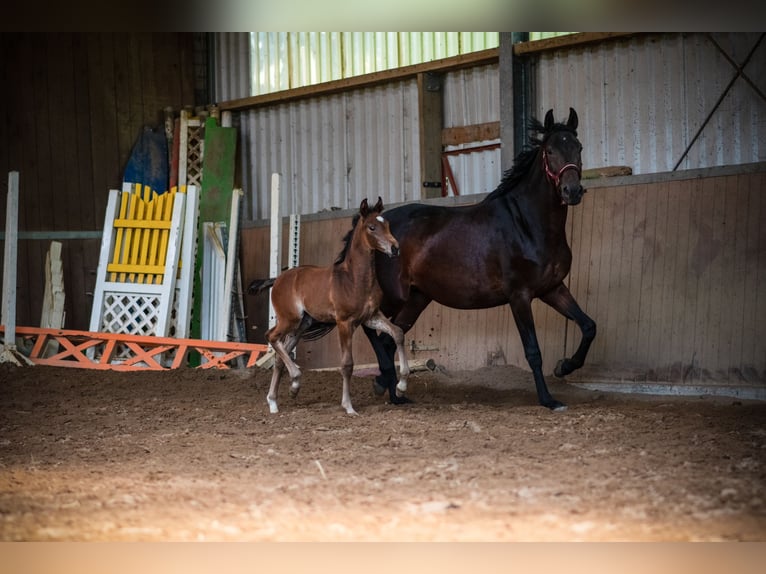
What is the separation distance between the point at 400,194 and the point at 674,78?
396cm

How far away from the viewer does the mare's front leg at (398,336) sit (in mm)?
6941

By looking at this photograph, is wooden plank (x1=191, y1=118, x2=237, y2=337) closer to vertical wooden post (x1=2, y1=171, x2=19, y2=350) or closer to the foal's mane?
vertical wooden post (x1=2, y1=171, x2=19, y2=350)

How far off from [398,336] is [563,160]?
1.88 m

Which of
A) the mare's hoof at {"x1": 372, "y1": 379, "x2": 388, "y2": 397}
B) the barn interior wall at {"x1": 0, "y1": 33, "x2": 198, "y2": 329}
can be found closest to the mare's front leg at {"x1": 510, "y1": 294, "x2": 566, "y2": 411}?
the mare's hoof at {"x1": 372, "y1": 379, "x2": 388, "y2": 397}

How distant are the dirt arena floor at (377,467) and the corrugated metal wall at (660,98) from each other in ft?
9.54

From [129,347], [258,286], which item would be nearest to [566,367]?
[258,286]

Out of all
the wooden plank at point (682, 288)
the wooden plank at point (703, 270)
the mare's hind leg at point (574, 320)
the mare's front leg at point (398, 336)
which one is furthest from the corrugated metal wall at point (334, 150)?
the mare's front leg at point (398, 336)

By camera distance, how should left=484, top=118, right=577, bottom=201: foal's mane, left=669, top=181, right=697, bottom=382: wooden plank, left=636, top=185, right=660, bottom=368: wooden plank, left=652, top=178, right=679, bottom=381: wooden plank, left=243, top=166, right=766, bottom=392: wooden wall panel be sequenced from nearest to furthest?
left=484, top=118, right=577, bottom=201: foal's mane
left=243, top=166, right=766, bottom=392: wooden wall panel
left=669, top=181, right=697, bottom=382: wooden plank
left=652, top=178, right=679, bottom=381: wooden plank
left=636, top=185, right=660, bottom=368: wooden plank

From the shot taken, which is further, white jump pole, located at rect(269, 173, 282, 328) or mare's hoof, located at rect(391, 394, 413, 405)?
white jump pole, located at rect(269, 173, 282, 328)

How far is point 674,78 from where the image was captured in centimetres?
966

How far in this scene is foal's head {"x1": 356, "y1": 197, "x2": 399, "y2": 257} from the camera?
685 centimetres

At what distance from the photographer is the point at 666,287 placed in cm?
849

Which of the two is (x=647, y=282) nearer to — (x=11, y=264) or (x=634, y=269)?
(x=634, y=269)

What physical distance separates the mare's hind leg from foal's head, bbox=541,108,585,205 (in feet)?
2.60
